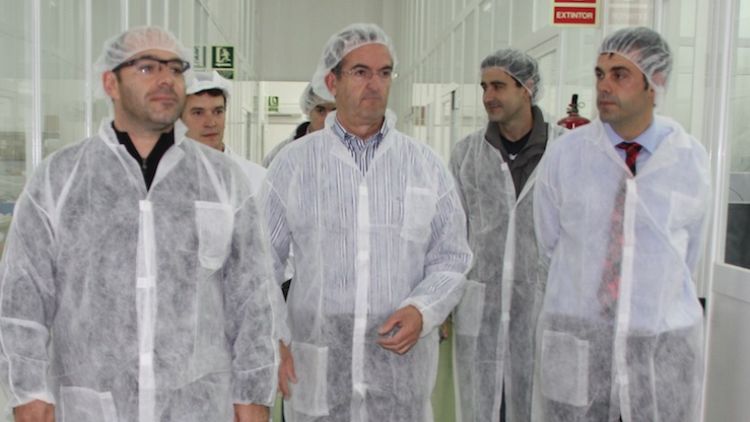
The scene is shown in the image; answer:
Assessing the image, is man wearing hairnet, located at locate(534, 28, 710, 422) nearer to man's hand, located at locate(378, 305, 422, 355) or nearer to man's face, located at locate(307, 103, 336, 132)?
man's hand, located at locate(378, 305, 422, 355)

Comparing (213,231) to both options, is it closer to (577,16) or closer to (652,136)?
(652,136)

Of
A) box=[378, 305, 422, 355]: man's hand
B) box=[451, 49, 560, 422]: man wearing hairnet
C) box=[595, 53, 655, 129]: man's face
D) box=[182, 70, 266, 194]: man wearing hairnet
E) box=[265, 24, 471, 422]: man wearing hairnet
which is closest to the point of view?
box=[378, 305, 422, 355]: man's hand

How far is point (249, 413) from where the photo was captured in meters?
1.90

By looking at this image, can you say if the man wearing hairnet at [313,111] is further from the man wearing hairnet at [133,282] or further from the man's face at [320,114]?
the man wearing hairnet at [133,282]

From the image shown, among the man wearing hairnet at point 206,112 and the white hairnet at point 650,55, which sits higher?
the white hairnet at point 650,55

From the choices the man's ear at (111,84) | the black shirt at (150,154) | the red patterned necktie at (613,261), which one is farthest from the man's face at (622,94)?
the man's ear at (111,84)

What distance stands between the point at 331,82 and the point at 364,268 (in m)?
0.69

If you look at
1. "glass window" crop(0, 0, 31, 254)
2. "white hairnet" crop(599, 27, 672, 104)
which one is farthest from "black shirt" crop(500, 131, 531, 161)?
"glass window" crop(0, 0, 31, 254)

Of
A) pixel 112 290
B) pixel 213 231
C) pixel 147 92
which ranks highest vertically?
pixel 147 92

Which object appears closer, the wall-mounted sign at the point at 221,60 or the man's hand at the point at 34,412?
the man's hand at the point at 34,412

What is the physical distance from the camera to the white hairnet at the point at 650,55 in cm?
237

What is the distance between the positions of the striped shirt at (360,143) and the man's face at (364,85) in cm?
4

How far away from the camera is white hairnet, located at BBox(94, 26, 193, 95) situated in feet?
6.25

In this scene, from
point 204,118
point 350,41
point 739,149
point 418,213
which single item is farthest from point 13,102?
point 739,149
